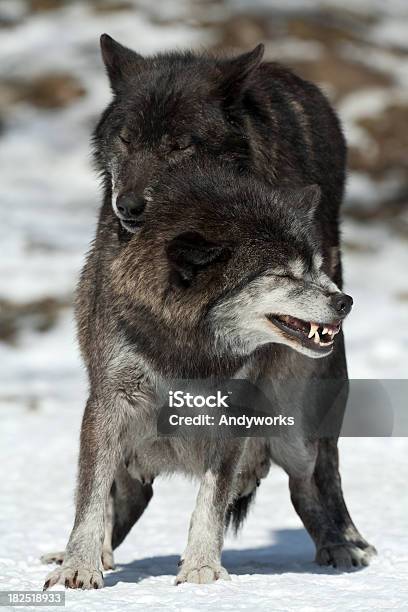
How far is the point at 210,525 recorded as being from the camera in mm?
4980

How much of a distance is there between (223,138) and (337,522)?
220 cm

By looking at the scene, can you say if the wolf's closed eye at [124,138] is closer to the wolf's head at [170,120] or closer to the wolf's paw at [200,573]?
the wolf's head at [170,120]

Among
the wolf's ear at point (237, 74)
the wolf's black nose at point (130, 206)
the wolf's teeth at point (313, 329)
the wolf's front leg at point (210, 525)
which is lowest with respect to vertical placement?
the wolf's front leg at point (210, 525)

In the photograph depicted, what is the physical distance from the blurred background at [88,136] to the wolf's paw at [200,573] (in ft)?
18.4

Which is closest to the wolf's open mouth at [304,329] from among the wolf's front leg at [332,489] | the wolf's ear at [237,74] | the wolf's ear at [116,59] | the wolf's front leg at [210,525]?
the wolf's front leg at [210,525]

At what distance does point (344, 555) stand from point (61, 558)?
145 cm

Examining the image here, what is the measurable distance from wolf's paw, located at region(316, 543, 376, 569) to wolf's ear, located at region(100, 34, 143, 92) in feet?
8.89

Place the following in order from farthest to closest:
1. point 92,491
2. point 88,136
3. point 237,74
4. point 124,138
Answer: point 88,136 < point 237,74 < point 124,138 < point 92,491

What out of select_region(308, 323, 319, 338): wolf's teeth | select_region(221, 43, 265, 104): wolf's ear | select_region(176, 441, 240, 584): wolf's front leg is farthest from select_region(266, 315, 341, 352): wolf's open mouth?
select_region(221, 43, 265, 104): wolf's ear

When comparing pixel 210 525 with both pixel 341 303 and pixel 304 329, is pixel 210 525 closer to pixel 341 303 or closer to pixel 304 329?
pixel 304 329

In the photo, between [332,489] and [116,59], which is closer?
[116,59]

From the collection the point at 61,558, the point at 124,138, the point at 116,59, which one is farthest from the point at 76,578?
the point at 116,59

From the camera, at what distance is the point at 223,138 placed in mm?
5707

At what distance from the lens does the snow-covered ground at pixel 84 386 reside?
4.79 metres
